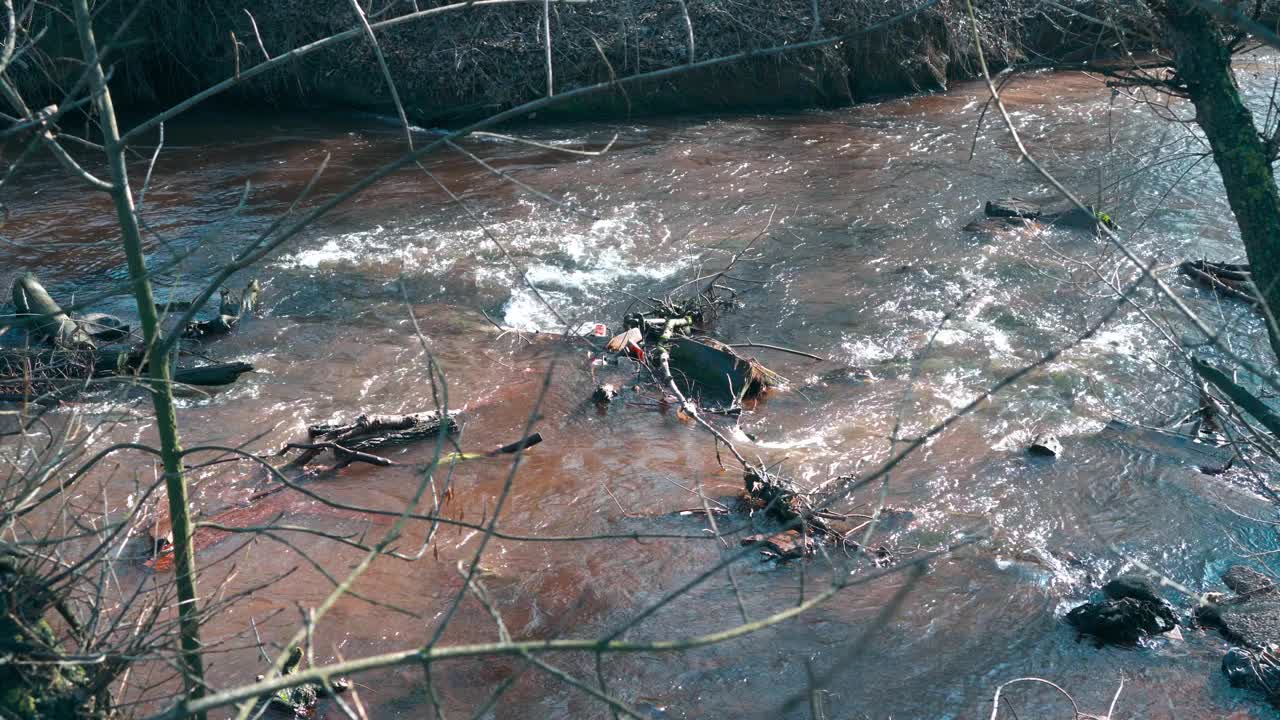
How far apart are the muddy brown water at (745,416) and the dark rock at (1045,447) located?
0.37 ft

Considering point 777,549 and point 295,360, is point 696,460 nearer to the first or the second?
point 777,549

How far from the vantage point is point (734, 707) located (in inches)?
151

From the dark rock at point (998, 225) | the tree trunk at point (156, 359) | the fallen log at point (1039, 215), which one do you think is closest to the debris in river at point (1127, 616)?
the tree trunk at point (156, 359)

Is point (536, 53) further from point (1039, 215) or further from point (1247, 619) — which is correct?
point (1247, 619)

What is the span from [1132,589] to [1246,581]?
57 cm

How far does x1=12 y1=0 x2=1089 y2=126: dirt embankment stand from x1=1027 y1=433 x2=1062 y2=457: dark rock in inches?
268

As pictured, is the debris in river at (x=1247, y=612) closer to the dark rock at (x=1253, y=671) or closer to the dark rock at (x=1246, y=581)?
the dark rock at (x=1246, y=581)

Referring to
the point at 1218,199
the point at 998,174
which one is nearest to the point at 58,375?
the point at 998,174

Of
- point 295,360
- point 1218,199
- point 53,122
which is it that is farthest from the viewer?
point 1218,199

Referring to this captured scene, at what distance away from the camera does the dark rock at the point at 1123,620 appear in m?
4.14

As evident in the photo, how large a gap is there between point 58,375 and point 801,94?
28.0 feet

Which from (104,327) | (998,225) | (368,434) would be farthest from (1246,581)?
(104,327)

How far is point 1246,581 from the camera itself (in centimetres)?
445

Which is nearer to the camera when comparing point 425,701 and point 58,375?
point 425,701
